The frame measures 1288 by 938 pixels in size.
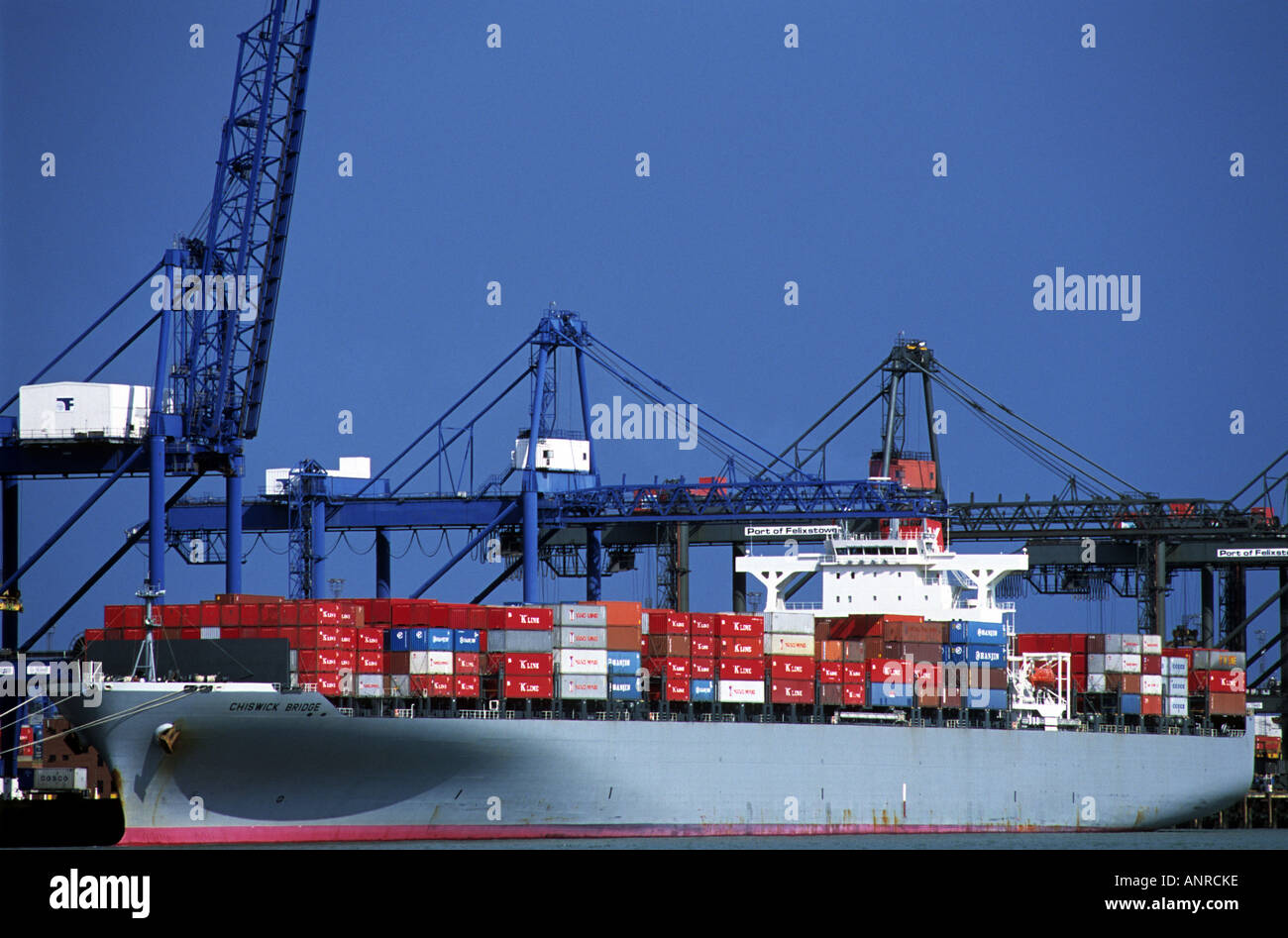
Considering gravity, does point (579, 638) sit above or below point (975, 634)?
above

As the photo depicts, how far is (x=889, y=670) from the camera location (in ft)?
159

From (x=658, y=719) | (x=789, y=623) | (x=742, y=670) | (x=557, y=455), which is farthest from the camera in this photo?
(x=557, y=455)

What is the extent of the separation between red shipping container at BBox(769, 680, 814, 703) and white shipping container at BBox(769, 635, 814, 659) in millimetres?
810

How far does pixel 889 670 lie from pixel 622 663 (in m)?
9.11

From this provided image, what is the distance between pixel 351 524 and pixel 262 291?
14881 millimetres

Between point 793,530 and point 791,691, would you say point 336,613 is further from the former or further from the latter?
point 793,530

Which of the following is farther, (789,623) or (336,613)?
(789,623)

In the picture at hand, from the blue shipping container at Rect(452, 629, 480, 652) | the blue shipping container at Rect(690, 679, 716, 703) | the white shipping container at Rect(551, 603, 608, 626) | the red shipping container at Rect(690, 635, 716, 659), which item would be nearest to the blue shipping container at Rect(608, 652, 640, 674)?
the white shipping container at Rect(551, 603, 608, 626)

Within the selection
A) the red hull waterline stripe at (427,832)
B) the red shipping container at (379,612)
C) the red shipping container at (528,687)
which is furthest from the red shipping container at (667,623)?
the red shipping container at (379,612)

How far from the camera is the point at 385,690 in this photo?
40.5 metres

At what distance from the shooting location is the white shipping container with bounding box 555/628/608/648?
1676 inches

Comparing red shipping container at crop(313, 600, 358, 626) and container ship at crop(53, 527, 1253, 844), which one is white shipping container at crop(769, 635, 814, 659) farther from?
red shipping container at crop(313, 600, 358, 626)

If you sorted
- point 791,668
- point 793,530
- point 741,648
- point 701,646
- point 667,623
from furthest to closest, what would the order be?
1. point 793,530
2. point 791,668
3. point 741,648
4. point 701,646
5. point 667,623

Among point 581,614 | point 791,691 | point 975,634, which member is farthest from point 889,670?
point 581,614
